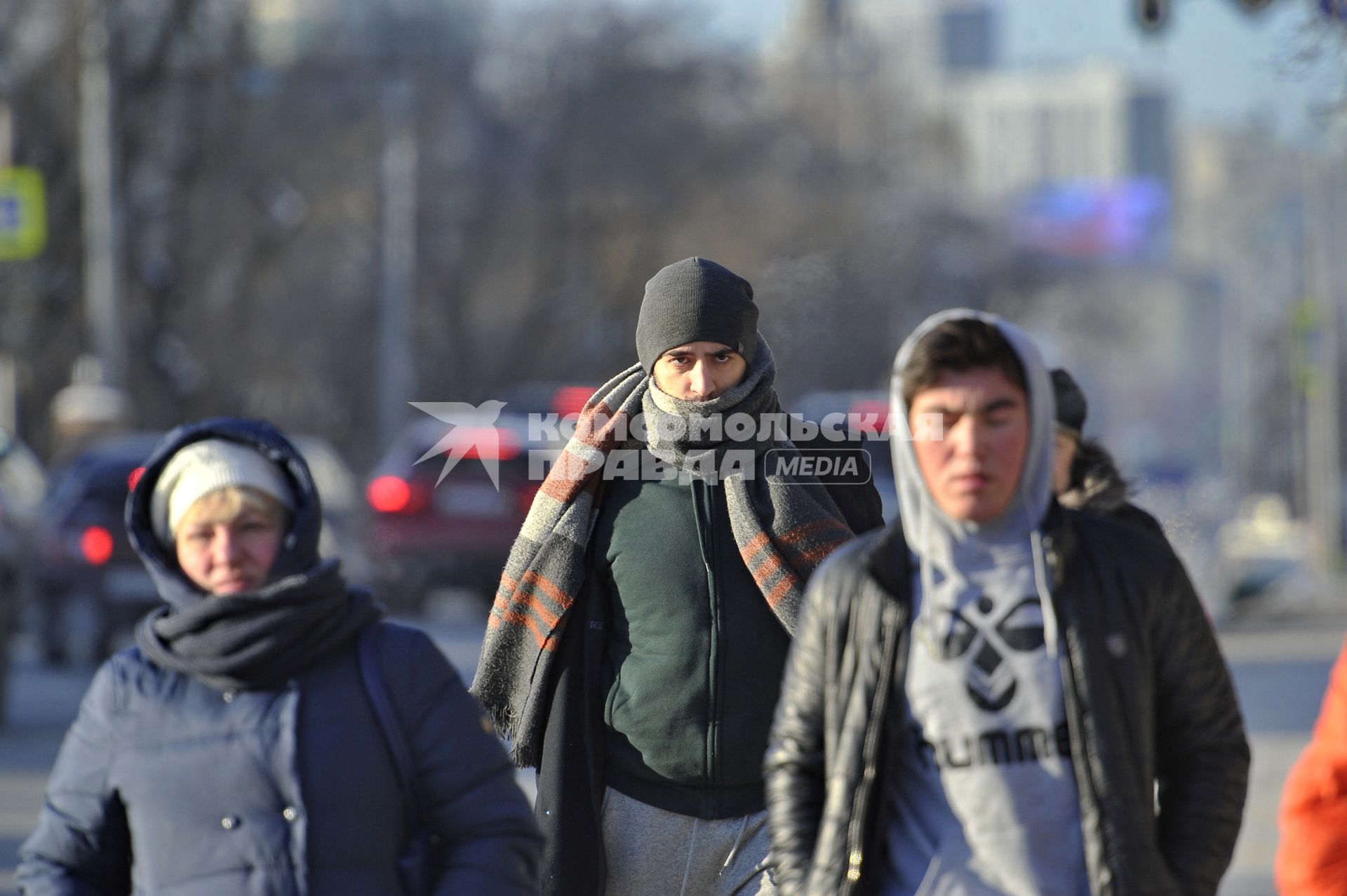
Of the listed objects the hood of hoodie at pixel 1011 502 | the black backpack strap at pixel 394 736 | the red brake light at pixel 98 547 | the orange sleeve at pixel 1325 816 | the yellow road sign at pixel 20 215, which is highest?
the yellow road sign at pixel 20 215

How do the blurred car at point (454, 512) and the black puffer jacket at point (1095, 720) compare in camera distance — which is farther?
the blurred car at point (454, 512)

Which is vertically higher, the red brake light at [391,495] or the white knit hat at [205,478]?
the red brake light at [391,495]

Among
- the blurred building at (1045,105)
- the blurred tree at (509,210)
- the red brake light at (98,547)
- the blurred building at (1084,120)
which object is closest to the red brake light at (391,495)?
the red brake light at (98,547)

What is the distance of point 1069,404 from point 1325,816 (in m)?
1.81

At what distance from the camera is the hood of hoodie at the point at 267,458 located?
10.5ft

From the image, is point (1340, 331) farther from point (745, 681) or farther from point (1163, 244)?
point (1163, 244)

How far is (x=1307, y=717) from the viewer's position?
41.4 feet

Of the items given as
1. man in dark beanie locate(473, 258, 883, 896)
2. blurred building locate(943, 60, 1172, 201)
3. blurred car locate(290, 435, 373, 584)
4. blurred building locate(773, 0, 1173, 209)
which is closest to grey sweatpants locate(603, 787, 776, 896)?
man in dark beanie locate(473, 258, 883, 896)

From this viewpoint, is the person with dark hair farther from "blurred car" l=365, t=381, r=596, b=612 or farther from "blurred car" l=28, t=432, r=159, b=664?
"blurred car" l=365, t=381, r=596, b=612

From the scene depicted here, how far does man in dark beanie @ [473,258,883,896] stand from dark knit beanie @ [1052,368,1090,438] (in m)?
0.56

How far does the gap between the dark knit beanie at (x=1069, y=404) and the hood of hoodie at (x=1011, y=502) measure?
158 cm

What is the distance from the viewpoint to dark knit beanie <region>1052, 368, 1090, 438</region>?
461 cm

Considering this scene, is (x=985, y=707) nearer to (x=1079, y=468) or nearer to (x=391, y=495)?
(x=1079, y=468)

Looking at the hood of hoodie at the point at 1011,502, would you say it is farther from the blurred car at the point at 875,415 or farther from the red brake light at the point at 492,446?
the red brake light at the point at 492,446
